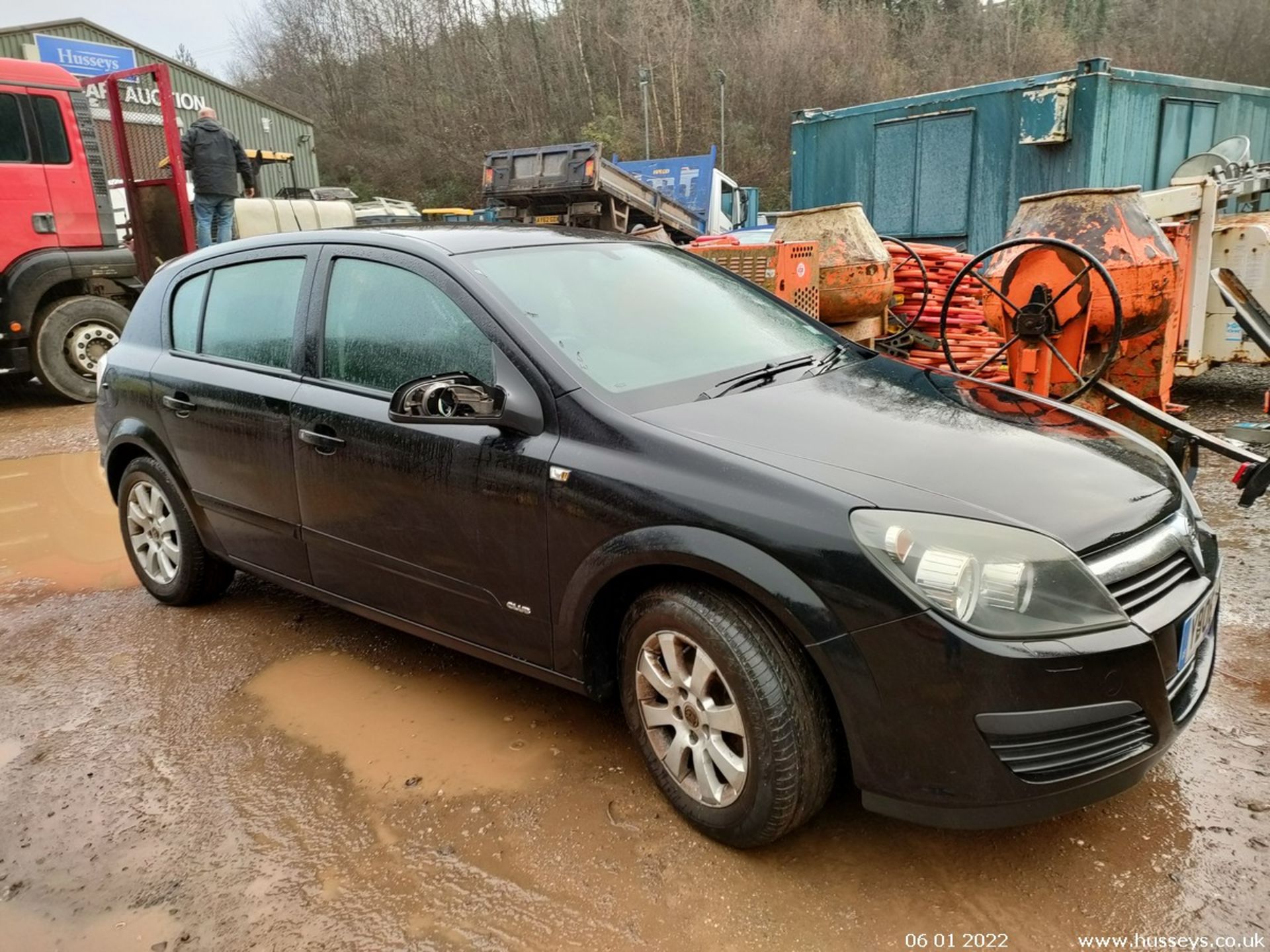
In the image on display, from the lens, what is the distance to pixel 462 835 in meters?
2.59

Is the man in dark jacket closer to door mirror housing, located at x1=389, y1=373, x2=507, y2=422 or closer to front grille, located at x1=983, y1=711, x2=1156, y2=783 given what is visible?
door mirror housing, located at x1=389, y1=373, x2=507, y2=422

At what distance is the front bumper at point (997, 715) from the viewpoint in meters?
1.99

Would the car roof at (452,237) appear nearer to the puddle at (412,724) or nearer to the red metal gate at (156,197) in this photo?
the puddle at (412,724)

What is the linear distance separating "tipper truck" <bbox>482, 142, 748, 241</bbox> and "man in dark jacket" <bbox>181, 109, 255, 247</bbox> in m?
6.09

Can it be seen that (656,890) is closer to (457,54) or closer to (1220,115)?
(1220,115)

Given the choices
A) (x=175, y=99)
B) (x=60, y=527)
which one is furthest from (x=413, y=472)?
(x=175, y=99)

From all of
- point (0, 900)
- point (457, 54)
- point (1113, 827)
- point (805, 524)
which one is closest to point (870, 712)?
point (805, 524)

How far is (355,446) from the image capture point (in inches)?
122

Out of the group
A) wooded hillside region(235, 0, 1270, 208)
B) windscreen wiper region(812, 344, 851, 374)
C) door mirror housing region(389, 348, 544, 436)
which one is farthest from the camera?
wooded hillside region(235, 0, 1270, 208)

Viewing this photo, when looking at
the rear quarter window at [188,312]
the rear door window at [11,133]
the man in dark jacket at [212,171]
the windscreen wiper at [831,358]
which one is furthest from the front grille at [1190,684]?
the man in dark jacket at [212,171]

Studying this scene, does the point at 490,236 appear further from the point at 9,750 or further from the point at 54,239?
the point at 54,239

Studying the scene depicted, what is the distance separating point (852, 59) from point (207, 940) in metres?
38.7

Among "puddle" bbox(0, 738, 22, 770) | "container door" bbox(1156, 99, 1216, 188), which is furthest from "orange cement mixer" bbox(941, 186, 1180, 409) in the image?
"container door" bbox(1156, 99, 1216, 188)

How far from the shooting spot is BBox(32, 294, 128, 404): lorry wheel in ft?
29.6
